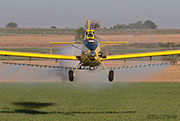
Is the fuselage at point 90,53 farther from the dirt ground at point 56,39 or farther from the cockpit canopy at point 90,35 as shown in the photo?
the dirt ground at point 56,39

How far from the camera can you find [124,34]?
132 meters

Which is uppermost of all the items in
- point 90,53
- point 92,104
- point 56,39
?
point 90,53

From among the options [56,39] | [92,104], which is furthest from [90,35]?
[56,39]

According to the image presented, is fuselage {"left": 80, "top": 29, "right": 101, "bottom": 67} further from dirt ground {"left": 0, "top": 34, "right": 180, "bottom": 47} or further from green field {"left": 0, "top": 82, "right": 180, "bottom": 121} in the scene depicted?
dirt ground {"left": 0, "top": 34, "right": 180, "bottom": 47}

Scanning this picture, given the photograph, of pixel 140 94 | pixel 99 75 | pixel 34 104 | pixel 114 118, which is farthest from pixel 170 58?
pixel 114 118

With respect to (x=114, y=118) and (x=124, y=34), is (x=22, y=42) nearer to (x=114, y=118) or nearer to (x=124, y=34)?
(x=124, y=34)

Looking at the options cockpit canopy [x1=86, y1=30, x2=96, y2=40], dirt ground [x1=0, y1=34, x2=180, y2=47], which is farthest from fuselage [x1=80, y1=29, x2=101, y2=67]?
dirt ground [x1=0, y1=34, x2=180, y2=47]

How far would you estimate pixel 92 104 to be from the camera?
36.3 m

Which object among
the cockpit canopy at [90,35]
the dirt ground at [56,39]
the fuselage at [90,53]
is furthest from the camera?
the dirt ground at [56,39]

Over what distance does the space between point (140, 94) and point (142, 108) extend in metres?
10.3

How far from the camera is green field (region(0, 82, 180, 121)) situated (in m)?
28.8

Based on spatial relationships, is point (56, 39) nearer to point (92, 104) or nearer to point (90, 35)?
point (92, 104)

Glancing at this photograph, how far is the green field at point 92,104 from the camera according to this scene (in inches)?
A: 1134

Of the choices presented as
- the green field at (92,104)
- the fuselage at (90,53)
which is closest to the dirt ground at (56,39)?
the green field at (92,104)
